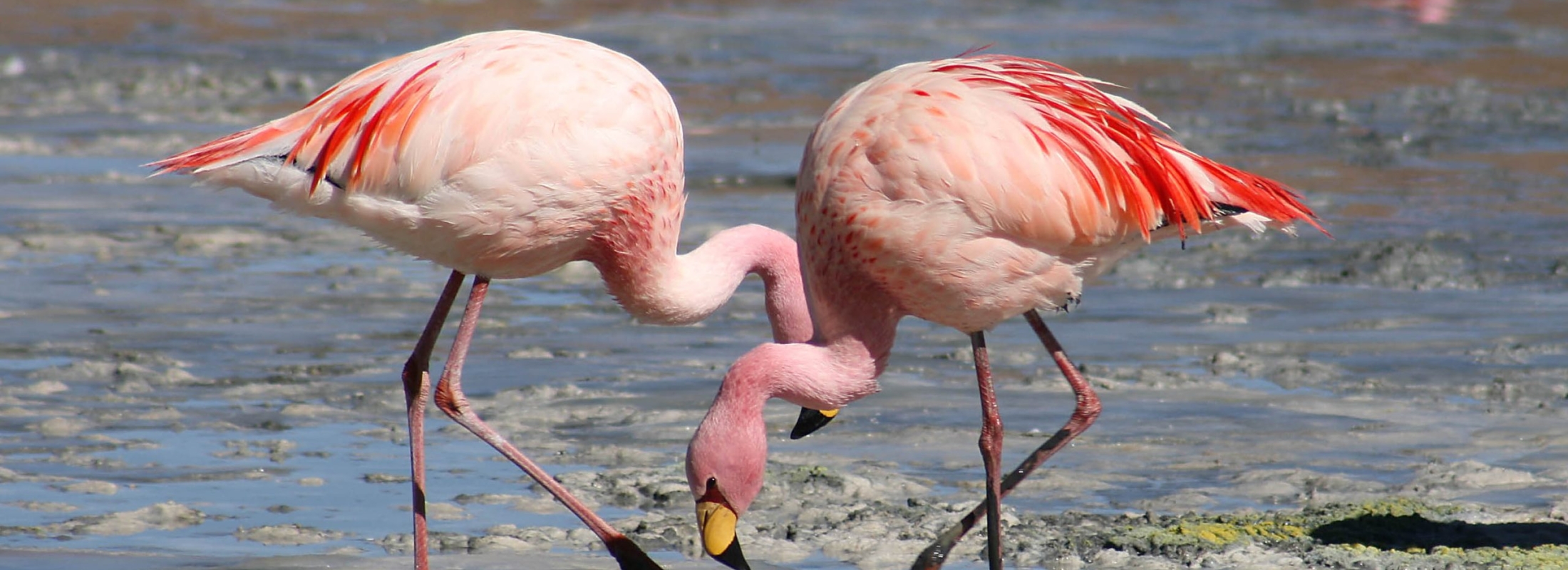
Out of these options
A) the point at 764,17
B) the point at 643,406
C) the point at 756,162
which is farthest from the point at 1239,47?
the point at 643,406

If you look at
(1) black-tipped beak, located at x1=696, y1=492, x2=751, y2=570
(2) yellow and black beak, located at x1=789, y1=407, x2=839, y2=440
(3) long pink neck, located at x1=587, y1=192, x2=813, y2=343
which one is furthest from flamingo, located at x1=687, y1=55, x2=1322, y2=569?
(3) long pink neck, located at x1=587, y1=192, x2=813, y2=343

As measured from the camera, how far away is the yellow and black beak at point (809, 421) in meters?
5.67

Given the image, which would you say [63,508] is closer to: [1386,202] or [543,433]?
[543,433]

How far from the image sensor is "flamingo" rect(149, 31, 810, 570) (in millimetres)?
5281

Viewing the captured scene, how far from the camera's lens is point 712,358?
7426 mm

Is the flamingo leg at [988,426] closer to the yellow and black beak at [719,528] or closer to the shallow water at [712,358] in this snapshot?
the shallow water at [712,358]

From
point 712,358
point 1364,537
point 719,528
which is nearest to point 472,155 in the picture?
point 719,528

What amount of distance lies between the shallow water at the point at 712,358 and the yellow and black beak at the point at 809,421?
0.67 ft

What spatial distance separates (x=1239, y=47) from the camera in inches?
661

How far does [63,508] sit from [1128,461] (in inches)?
128

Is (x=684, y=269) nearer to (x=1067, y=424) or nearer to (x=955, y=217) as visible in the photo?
(x=955, y=217)

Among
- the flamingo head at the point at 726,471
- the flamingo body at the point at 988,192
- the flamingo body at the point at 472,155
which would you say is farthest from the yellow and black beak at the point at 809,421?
the flamingo body at the point at 472,155

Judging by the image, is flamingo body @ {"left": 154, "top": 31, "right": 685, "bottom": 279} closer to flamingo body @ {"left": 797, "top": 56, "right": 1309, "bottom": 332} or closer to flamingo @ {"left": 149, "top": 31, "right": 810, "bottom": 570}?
flamingo @ {"left": 149, "top": 31, "right": 810, "bottom": 570}

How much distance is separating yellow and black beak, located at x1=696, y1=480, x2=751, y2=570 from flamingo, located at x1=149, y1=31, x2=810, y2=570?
249mm
